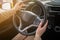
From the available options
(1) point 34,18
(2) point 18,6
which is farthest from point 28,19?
(2) point 18,6

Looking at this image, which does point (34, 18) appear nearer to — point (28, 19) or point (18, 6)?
point (28, 19)

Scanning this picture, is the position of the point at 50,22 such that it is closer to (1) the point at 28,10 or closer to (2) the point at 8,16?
(1) the point at 28,10

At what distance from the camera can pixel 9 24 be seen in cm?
295

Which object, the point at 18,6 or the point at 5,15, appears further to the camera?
the point at 5,15

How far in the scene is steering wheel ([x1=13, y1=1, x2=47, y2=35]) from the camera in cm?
226

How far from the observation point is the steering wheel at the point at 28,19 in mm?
2258

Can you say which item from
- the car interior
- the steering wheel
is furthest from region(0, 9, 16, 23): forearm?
the steering wheel

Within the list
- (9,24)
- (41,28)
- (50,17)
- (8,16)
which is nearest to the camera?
(41,28)

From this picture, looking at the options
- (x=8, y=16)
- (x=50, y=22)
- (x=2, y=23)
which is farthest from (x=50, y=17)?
(x=2, y=23)

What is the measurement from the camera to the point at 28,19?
246cm

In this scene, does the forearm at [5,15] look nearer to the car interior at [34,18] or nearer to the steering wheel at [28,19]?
the car interior at [34,18]

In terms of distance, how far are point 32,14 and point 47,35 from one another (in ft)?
1.63

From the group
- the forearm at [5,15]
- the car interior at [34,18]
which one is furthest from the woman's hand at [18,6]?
the forearm at [5,15]

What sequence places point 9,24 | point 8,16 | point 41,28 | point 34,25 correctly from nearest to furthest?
1. point 41,28
2. point 34,25
3. point 8,16
4. point 9,24
